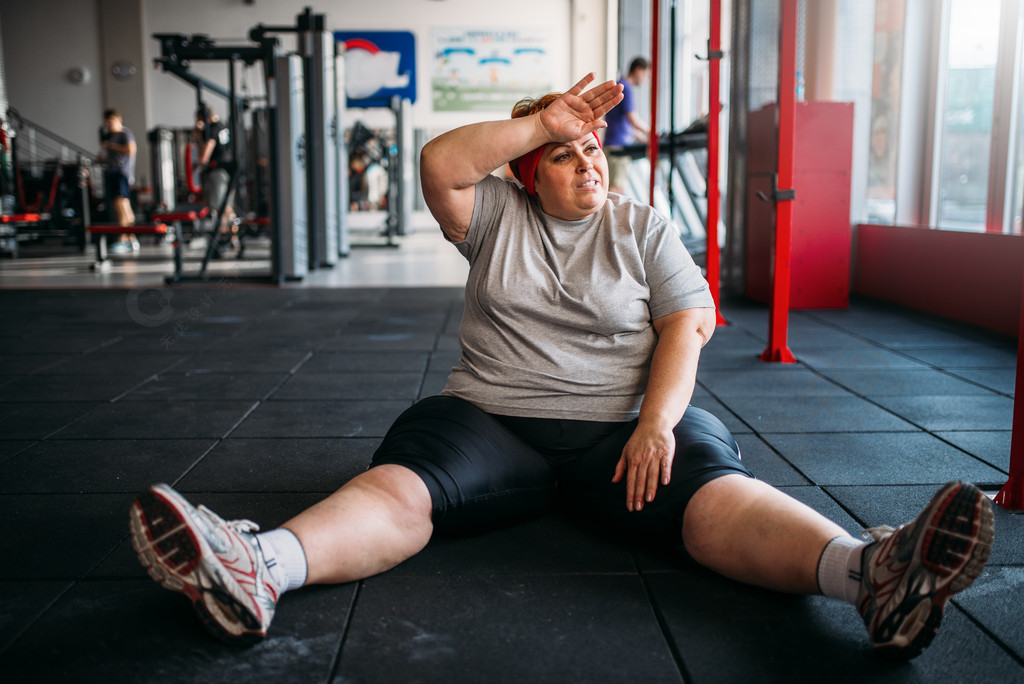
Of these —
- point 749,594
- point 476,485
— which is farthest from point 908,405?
point 476,485

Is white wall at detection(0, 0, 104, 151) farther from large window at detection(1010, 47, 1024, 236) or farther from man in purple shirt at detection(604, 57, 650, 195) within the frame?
large window at detection(1010, 47, 1024, 236)

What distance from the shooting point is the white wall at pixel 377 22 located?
12734 mm

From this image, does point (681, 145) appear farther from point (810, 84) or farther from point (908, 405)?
point (908, 405)

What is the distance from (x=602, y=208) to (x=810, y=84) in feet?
13.5

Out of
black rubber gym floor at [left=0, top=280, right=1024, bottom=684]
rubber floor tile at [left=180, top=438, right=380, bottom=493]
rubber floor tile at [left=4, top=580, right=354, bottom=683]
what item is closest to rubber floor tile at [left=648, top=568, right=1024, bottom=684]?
black rubber gym floor at [left=0, top=280, right=1024, bottom=684]

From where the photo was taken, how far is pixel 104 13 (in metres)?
12.8

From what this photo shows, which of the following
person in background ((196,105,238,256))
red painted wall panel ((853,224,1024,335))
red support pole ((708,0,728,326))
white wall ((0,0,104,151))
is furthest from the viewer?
white wall ((0,0,104,151))

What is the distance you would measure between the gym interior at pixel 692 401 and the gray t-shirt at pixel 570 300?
282mm

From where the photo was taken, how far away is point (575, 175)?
5.00 feet

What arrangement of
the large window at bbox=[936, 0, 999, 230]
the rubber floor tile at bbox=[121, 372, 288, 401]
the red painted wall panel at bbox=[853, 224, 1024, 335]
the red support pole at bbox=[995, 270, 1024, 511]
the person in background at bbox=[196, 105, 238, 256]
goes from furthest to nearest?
the person in background at bbox=[196, 105, 238, 256] < the large window at bbox=[936, 0, 999, 230] < the red painted wall panel at bbox=[853, 224, 1024, 335] < the rubber floor tile at bbox=[121, 372, 288, 401] < the red support pole at bbox=[995, 270, 1024, 511]

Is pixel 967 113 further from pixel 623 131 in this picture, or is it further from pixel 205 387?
pixel 205 387

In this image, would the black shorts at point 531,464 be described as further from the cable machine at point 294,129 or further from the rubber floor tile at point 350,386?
the cable machine at point 294,129

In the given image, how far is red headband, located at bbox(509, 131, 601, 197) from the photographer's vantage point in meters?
1.55

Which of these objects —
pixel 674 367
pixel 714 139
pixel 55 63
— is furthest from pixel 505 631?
pixel 55 63
